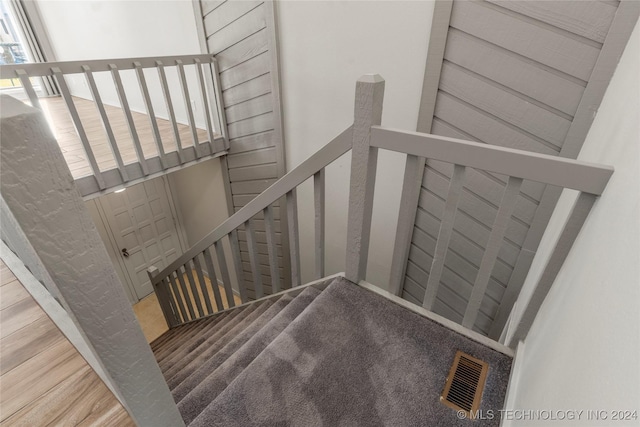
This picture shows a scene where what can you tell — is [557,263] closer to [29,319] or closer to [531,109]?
[531,109]

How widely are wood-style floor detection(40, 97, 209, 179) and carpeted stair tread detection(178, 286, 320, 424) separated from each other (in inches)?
76.3

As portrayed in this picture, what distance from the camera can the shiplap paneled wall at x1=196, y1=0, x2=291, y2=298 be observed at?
2.80m

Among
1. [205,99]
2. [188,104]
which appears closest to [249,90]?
[205,99]

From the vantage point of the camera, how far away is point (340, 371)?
1270 mm

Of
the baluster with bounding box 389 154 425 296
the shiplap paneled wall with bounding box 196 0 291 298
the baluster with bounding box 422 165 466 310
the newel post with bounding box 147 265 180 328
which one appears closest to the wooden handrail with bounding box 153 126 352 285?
the baluster with bounding box 389 154 425 296

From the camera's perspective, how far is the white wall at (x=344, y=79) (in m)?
2.04

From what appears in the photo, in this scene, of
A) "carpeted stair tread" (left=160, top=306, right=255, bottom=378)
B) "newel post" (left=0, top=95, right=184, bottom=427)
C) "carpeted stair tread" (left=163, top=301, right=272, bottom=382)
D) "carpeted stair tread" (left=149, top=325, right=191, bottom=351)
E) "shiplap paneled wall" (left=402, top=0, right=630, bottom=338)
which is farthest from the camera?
"carpeted stair tread" (left=149, top=325, right=191, bottom=351)

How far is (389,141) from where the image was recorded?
126cm

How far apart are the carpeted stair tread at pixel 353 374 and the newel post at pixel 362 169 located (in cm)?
24

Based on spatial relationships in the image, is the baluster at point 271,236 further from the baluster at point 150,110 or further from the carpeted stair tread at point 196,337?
the baluster at point 150,110

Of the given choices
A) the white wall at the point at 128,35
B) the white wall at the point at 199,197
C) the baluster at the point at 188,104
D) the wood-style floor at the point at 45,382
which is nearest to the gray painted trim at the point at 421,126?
the wood-style floor at the point at 45,382

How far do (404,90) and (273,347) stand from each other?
1.75 meters

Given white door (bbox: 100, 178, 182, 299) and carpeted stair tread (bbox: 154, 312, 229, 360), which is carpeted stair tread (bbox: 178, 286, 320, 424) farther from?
white door (bbox: 100, 178, 182, 299)

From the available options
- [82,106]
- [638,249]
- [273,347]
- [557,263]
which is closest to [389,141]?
[557,263]
